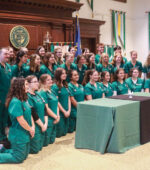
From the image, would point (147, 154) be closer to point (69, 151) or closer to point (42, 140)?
point (69, 151)

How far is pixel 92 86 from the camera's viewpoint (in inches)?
191

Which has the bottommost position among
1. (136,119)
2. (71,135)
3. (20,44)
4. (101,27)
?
(71,135)

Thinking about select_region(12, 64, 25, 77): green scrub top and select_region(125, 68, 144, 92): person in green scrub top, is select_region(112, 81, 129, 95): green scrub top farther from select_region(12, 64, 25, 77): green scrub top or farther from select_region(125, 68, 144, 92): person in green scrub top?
select_region(12, 64, 25, 77): green scrub top

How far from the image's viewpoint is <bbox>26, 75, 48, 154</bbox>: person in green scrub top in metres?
3.67

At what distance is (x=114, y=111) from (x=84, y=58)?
2256 millimetres

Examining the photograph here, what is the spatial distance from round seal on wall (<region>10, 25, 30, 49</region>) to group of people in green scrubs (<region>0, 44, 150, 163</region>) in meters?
2.10

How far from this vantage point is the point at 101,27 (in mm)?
10547

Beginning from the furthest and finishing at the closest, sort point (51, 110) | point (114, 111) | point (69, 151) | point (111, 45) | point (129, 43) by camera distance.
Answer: point (129, 43) → point (111, 45) → point (51, 110) → point (69, 151) → point (114, 111)

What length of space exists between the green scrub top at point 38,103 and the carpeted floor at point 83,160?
1.69 feet

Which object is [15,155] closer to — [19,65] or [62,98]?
[62,98]

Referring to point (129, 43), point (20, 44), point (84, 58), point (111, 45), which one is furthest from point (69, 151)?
point (129, 43)

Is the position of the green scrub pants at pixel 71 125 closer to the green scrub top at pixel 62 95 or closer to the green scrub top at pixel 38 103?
the green scrub top at pixel 62 95

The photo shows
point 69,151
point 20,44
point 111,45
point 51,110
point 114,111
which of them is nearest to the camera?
point 114,111

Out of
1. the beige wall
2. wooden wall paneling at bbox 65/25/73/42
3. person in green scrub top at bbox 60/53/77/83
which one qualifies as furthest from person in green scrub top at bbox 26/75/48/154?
the beige wall
